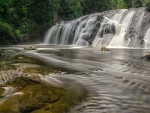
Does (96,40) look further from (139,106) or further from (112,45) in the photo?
(139,106)

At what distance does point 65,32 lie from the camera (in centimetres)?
2317

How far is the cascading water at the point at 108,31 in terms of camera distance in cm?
1872

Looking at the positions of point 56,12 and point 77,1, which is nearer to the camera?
point 56,12

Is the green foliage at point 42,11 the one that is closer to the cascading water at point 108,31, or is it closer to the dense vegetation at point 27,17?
the dense vegetation at point 27,17

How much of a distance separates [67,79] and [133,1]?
4043cm

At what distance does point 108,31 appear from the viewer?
20250 millimetres

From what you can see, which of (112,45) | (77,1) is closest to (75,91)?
(112,45)

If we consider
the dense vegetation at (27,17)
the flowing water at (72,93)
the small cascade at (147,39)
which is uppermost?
the dense vegetation at (27,17)

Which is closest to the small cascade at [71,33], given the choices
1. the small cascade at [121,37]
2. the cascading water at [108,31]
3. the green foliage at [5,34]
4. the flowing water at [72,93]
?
the cascading water at [108,31]

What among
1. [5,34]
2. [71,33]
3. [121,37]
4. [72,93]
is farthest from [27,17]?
[72,93]

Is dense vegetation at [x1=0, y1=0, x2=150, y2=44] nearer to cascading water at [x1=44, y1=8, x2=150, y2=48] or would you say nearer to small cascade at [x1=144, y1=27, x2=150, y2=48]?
cascading water at [x1=44, y1=8, x2=150, y2=48]

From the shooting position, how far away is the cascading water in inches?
737

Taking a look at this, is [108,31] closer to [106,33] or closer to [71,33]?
[106,33]

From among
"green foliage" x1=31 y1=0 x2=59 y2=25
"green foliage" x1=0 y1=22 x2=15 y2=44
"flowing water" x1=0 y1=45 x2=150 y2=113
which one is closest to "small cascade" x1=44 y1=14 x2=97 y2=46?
"green foliage" x1=31 y1=0 x2=59 y2=25
